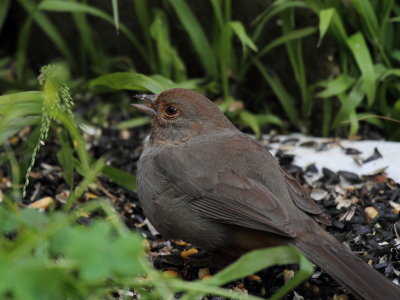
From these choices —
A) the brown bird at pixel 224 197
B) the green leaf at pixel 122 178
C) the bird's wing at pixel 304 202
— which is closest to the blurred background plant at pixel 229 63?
the green leaf at pixel 122 178

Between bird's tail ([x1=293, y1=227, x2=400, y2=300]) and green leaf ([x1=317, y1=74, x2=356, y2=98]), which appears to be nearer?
bird's tail ([x1=293, y1=227, x2=400, y2=300])

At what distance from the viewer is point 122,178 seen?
445 cm

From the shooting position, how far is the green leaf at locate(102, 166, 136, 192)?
4.43 m

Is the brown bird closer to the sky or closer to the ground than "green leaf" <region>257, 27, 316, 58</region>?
closer to the ground

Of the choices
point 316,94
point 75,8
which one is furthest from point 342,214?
point 75,8

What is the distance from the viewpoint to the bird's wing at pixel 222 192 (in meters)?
3.51

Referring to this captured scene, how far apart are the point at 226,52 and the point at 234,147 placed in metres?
1.41

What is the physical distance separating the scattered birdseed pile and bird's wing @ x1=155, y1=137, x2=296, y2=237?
0.42 metres

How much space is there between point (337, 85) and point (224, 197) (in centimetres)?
176

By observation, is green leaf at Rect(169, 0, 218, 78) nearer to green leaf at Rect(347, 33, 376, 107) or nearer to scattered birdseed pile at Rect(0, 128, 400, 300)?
scattered birdseed pile at Rect(0, 128, 400, 300)

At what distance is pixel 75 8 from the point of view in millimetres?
5223

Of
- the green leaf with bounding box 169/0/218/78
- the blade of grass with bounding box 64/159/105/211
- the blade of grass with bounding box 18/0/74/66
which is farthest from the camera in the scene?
the blade of grass with bounding box 18/0/74/66

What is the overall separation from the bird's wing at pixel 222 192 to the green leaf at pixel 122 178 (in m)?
0.52

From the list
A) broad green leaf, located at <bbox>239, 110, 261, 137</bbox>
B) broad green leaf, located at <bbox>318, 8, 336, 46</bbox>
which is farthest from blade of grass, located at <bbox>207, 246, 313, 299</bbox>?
broad green leaf, located at <bbox>239, 110, 261, 137</bbox>
